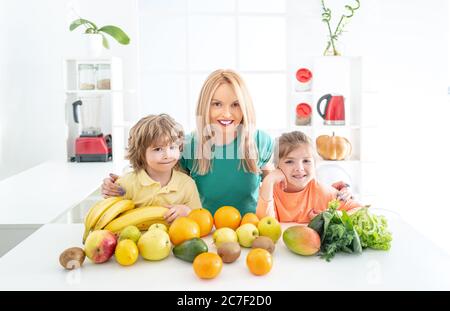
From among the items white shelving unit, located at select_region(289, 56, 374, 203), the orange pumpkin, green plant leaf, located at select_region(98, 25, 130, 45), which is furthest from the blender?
the orange pumpkin

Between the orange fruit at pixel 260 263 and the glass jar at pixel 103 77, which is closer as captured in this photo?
the orange fruit at pixel 260 263

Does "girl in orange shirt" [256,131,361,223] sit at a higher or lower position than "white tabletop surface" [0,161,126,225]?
higher

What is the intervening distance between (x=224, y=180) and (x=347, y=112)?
112 inches

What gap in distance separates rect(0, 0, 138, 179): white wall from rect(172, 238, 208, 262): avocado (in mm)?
3306

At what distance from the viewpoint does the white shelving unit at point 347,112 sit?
4.08 meters

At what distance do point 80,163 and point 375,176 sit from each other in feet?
7.26

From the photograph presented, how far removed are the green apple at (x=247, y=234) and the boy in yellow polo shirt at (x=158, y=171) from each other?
0.65ft

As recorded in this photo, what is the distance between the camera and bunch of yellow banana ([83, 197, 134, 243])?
1.50 metres

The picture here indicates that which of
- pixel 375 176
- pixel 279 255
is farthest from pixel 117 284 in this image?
pixel 375 176

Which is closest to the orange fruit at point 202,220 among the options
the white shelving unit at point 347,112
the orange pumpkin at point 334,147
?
the white shelving unit at point 347,112

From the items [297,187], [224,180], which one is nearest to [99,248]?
[224,180]

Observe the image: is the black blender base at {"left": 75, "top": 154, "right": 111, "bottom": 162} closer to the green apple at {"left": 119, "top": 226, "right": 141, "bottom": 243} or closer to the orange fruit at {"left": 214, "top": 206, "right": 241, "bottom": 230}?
the orange fruit at {"left": 214, "top": 206, "right": 241, "bottom": 230}

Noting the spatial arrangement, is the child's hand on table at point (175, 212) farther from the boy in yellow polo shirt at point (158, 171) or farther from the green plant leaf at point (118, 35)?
the green plant leaf at point (118, 35)
